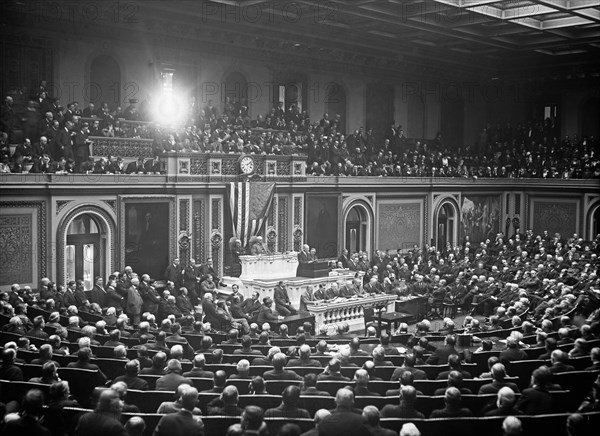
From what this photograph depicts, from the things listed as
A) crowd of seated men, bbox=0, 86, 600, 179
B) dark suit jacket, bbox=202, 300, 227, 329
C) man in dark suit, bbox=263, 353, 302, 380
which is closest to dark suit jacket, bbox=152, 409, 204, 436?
man in dark suit, bbox=263, 353, 302, 380

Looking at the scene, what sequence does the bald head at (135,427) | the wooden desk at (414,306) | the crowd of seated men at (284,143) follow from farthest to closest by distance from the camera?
1. the wooden desk at (414,306)
2. the crowd of seated men at (284,143)
3. the bald head at (135,427)

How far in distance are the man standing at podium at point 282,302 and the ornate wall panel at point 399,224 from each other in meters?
10.4

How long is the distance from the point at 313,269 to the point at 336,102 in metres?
14.7

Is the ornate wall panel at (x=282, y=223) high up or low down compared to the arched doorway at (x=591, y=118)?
down

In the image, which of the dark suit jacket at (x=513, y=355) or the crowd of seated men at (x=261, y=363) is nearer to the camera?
the crowd of seated men at (x=261, y=363)

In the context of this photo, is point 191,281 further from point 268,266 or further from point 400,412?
point 400,412

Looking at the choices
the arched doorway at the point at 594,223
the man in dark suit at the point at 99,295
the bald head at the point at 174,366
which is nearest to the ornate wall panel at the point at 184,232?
the man in dark suit at the point at 99,295

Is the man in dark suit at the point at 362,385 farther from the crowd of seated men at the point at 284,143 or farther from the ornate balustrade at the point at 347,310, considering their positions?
the crowd of seated men at the point at 284,143

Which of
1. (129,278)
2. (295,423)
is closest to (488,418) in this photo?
(295,423)

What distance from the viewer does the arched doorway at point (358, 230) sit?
2891cm

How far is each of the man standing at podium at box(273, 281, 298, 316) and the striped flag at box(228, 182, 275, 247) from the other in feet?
14.0

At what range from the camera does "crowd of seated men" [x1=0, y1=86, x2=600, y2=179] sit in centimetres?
2034

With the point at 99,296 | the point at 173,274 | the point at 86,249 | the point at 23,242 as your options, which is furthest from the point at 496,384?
the point at 86,249

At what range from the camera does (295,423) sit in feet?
25.1
